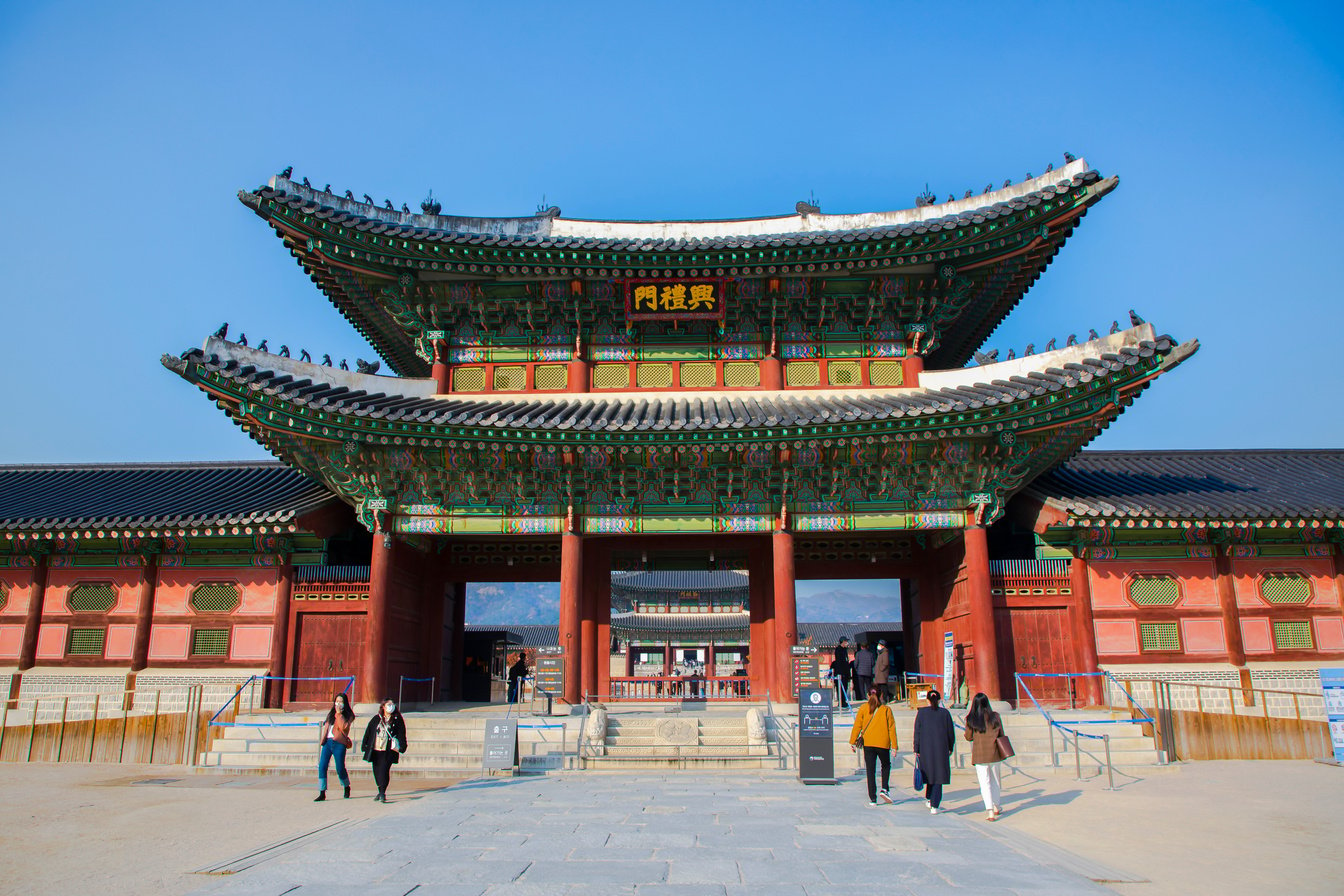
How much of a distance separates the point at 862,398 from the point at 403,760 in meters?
12.3

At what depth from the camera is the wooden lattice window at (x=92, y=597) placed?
21.1m

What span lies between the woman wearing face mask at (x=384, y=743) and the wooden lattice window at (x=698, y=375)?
1119 cm

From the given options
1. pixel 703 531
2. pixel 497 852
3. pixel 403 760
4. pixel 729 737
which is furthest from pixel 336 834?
pixel 703 531

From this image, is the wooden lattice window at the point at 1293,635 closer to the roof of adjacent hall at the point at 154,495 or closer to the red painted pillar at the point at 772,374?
the red painted pillar at the point at 772,374

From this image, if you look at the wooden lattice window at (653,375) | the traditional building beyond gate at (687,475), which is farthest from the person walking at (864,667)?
the wooden lattice window at (653,375)

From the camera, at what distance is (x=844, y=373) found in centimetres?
2172

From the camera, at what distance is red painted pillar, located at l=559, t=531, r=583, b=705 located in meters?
18.9

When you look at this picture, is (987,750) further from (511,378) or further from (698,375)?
(511,378)

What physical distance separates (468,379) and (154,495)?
28.7 feet

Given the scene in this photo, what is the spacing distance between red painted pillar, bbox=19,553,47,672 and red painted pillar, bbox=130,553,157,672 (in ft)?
8.17

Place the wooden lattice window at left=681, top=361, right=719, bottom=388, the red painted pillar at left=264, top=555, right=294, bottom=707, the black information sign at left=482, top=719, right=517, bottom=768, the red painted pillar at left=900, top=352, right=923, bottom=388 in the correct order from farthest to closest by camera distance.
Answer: the wooden lattice window at left=681, top=361, right=719, bottom=388 < the red painted pillar at left=900, top=352, right=923, bottom=388 < the red painted pillar at left=264, top=555, right=294, bottom=707 < the black information sign at left=482, top=719, right=517, bottom=768

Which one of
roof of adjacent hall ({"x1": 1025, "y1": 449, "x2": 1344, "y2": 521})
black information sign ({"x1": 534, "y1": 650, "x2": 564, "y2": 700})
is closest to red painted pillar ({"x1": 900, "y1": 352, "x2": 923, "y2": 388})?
roof of adjacent hall ({"x1": 1025, "y1": 449, "x2": 1344, "y2": 521})

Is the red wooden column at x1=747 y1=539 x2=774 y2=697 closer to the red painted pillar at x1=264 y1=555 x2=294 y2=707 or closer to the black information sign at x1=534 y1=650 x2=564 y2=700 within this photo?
the black information sign at x1=534 y1=650 x2=564 y2=700

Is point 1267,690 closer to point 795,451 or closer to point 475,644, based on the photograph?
point 795,451
